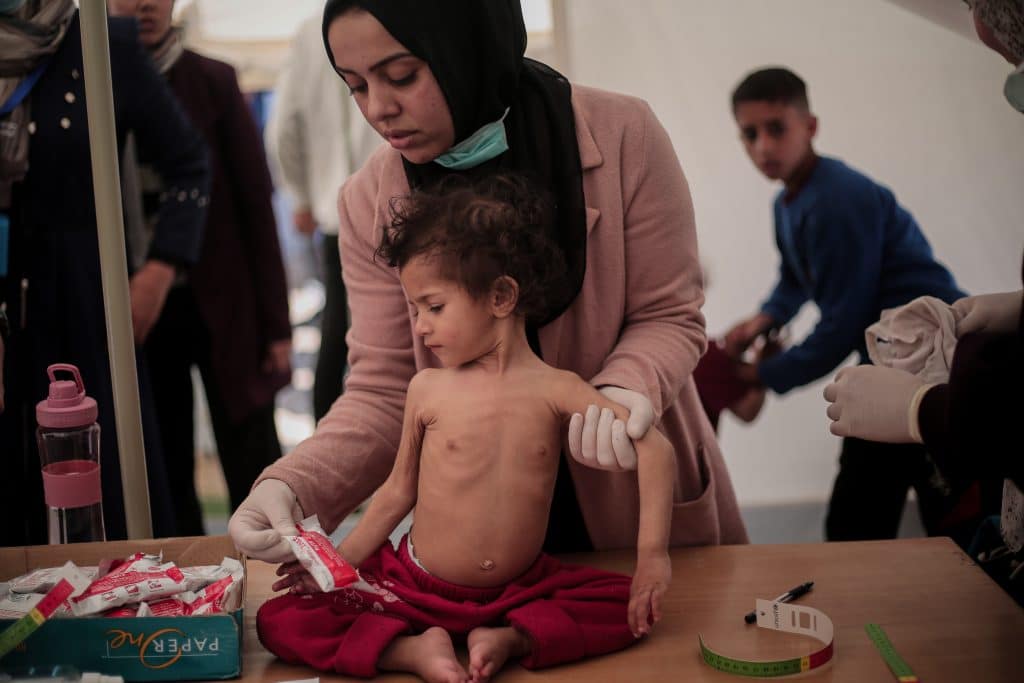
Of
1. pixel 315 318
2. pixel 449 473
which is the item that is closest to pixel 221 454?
pixel 315 318

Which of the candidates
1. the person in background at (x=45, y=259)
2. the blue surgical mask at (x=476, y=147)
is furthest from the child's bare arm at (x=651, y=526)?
the person in background at (x=45, y=259)

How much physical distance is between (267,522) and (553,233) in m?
0.51

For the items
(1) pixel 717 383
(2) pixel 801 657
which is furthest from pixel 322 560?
(1) pixel 717 383

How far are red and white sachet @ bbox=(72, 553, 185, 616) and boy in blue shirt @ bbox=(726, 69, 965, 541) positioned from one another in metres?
1.33

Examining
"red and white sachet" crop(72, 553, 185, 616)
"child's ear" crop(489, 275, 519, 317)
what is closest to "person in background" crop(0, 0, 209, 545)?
"red and white sachet" crop(72, 553, 185, 616)

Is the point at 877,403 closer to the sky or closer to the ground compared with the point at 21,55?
closer to the ground

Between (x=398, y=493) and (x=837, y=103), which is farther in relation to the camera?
(x=837, y=103)

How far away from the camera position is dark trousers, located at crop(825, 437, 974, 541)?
1.99 metres

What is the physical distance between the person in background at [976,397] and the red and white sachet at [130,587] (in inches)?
32.2

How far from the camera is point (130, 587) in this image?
1300 mm

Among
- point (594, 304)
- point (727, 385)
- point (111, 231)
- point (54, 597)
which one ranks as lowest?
point (727, 385)

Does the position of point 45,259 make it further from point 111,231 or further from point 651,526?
point 651,526

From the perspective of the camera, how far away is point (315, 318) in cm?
378

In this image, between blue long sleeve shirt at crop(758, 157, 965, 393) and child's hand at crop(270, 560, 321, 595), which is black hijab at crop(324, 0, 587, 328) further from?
blue long sleeve shirt at crop(758, 157, 965, 393)
